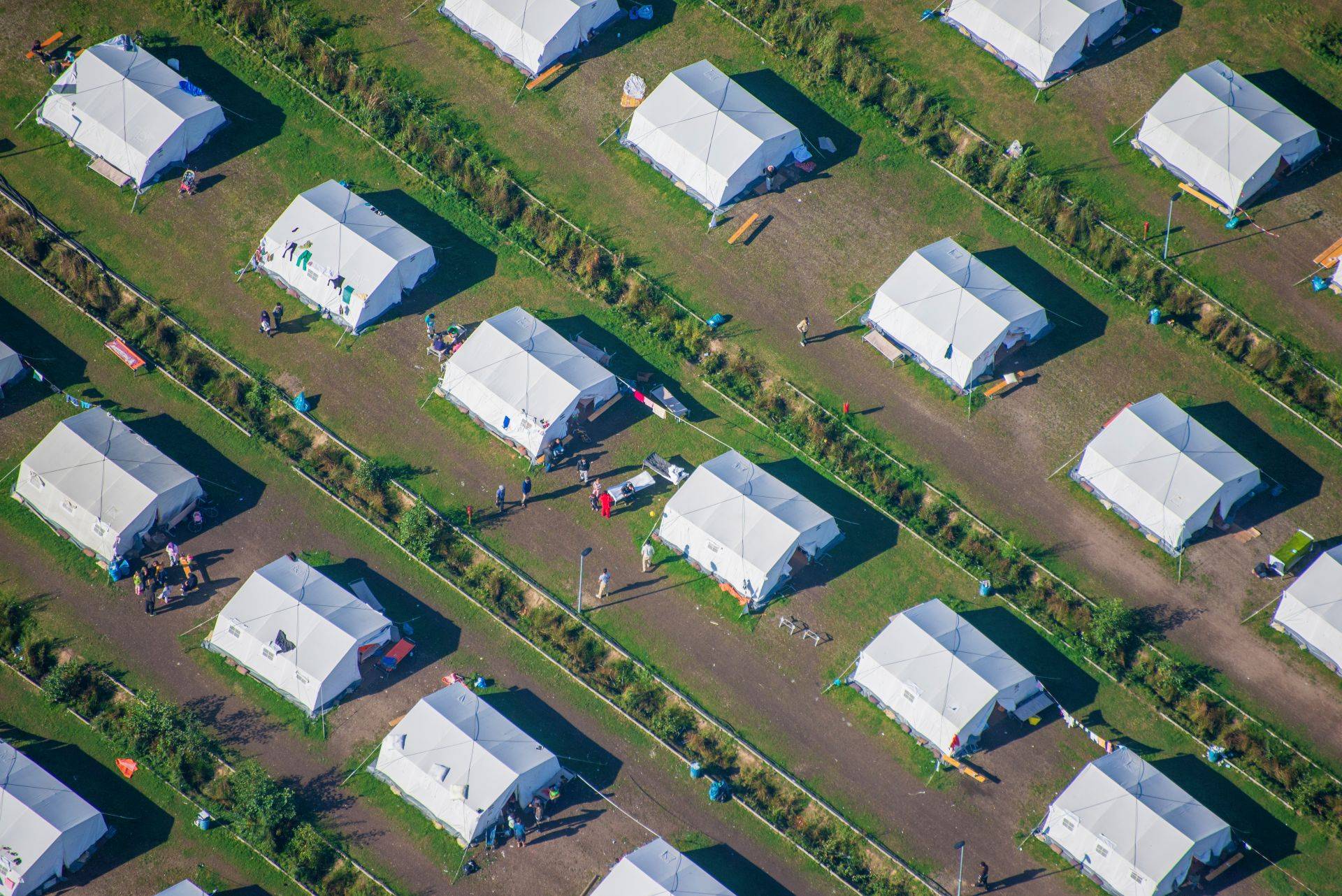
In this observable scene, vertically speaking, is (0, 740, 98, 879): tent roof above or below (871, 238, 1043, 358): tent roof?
below

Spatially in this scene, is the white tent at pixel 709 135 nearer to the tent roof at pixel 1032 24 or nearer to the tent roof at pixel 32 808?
the tent roof at pixel 1032 24

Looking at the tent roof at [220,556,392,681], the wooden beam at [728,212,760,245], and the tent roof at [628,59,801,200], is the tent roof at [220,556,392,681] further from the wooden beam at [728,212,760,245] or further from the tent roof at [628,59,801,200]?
the tent roof at [628,59,801,200]

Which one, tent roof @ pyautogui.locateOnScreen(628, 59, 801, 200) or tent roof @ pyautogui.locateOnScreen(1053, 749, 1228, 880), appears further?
tent roof @ pyautogui.locateOnScreen(628, 59, 801, 200)

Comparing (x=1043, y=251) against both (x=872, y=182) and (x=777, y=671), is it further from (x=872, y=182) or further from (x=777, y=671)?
(x=777, y=671)

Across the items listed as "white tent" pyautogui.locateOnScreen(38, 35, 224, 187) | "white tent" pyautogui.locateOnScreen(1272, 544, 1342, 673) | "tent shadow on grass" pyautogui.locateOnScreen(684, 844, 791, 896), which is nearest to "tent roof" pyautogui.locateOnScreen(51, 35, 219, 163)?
"white tent" pyautogui.locateOnScreen(38, 35, 224, 187)

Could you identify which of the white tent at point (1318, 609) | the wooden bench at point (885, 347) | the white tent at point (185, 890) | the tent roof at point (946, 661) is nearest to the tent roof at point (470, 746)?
the white tent at point (185, 890)

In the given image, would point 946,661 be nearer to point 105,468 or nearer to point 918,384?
point 918,384
